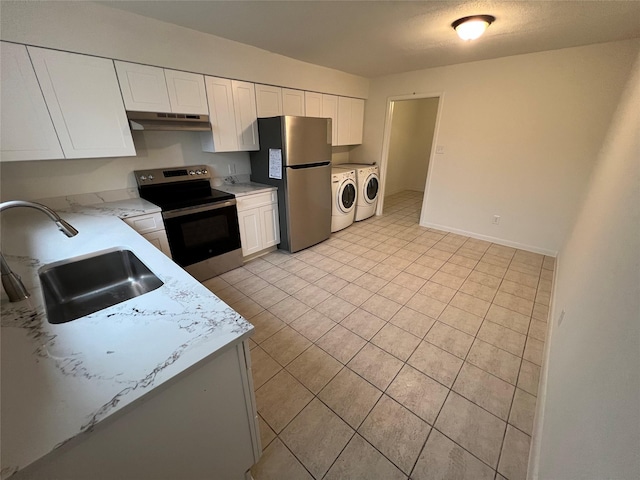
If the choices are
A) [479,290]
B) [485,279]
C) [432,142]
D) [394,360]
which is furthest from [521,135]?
[394,360]

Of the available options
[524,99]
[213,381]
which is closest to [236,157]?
[213,381]

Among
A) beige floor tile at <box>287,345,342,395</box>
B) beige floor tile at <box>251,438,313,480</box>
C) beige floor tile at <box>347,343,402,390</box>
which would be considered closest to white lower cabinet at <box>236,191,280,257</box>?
beige floor tile at <box>287,345,342,395</box>

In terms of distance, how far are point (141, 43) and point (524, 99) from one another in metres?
4.04

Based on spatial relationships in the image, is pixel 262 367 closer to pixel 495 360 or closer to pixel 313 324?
pixel 313 324

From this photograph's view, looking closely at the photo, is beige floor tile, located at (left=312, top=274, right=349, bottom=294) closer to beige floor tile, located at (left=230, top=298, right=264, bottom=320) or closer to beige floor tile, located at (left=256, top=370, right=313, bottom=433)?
beige floor tile, located at (left=230, top=298, right=264, bottom=320)

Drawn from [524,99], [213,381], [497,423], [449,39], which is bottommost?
[497,423]

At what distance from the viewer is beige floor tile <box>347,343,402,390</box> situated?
1666 mm

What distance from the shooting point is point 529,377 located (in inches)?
66.1

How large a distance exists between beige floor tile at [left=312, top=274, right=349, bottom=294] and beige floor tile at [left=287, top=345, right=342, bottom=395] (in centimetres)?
80

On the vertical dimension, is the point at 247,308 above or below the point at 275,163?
below

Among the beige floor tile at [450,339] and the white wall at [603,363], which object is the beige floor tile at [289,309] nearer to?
the beige floor tile at [450,339]

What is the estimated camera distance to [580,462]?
76 cm

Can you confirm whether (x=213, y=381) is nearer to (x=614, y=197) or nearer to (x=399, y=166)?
(x=614, y=197)

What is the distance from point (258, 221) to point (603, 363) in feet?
9.42
